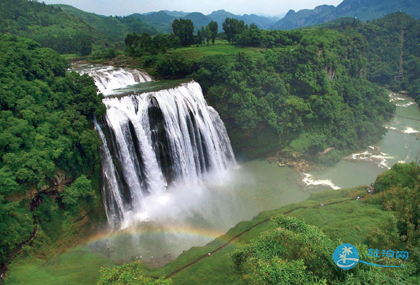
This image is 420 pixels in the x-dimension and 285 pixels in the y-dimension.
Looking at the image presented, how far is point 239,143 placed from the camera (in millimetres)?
25672

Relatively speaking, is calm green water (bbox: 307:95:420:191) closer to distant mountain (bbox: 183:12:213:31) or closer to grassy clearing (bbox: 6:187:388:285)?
grassy clearing (bbox: 6:187:388:285)

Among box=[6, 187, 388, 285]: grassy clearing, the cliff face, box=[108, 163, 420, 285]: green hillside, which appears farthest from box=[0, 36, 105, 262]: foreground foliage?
box=[108, 163, 420, 285]: green hillside

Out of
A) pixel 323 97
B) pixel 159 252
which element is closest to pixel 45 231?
pixel 159 252

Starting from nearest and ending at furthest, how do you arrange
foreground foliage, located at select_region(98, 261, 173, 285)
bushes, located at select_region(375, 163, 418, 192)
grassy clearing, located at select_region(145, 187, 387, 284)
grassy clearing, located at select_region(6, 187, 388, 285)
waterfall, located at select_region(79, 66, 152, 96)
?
foreground foliage, located at select_region(98, 261, 173, 285) → grassy clearing, located at select_region(6, 187, 388, 285) → grassy clearing, located at select_region(145, 187, 387, 284) → bushes, located at select_region(375, 163, 418, 192) → waterfall, located at select_region(79, 66, 152, 96)

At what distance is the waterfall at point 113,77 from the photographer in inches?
843

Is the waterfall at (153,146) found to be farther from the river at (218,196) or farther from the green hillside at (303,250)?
the green hillside at (303,250)

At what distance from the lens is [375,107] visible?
3647 cm

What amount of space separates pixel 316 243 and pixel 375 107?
36739 mm

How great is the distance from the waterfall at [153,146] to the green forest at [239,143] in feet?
3.64

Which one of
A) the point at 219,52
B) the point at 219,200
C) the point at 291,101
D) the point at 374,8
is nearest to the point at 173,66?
the point at 219,52

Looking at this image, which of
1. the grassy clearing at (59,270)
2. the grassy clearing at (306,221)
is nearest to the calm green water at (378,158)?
the grassy clearing at (306,221)

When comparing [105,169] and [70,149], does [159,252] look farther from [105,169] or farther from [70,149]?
[70,149]

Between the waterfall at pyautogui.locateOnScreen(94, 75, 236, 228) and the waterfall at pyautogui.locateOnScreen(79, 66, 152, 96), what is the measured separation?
23.1 inches

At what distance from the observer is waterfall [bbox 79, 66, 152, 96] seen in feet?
70.3
